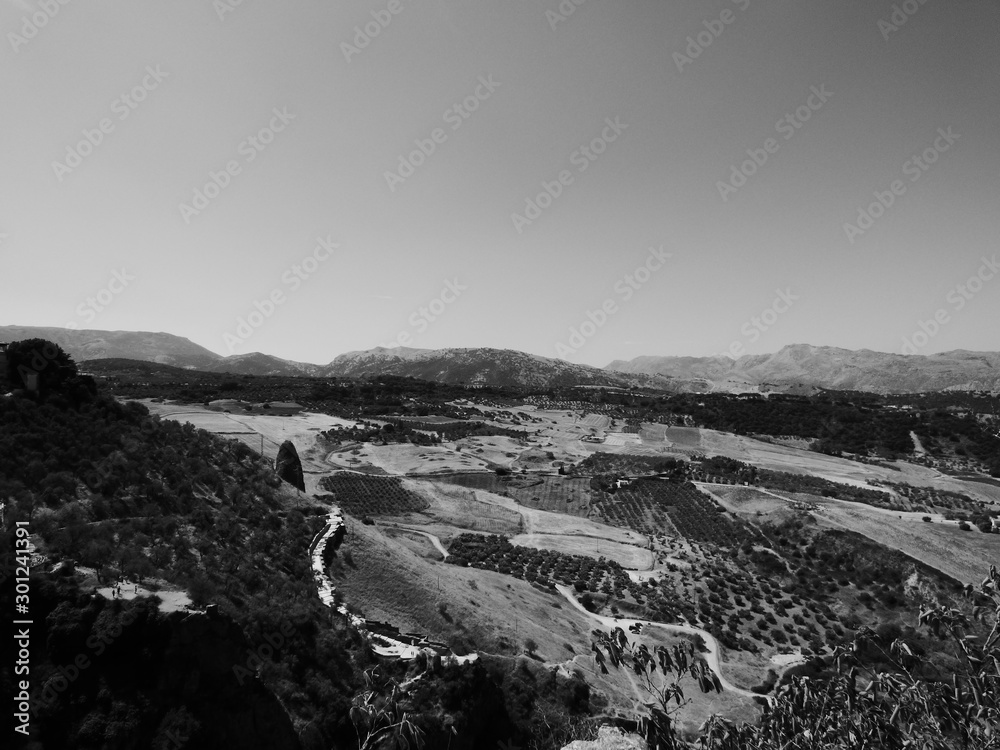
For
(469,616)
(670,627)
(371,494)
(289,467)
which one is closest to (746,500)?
(670,627)

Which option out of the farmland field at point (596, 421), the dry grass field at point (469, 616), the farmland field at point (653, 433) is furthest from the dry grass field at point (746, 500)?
the farmland field at point (596, 421)

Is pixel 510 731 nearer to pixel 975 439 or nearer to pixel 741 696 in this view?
pixel 741 696

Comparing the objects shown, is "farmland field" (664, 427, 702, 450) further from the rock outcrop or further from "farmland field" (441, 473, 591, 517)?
the rock outcrop

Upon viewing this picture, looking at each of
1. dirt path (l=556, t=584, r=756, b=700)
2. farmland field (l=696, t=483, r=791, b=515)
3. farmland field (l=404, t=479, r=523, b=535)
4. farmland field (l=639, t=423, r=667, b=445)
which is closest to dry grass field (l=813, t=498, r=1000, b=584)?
farmland field (l=696, t=483, r=791, b=515)

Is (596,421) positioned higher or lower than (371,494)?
higher

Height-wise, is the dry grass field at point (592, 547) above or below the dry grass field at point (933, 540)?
below

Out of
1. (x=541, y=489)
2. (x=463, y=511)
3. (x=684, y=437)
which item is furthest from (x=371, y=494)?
(x=684, y=437)

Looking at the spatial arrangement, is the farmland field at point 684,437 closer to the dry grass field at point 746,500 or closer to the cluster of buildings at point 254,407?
the dry grass field at point 746,500

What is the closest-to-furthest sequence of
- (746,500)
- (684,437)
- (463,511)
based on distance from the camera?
(463,511)
(746,500)
(684,437)

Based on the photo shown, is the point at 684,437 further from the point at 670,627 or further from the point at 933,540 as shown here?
the point at 670,627

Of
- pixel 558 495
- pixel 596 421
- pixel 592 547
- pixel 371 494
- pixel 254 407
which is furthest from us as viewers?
pixel 596 421

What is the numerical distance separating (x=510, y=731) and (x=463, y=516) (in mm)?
40066

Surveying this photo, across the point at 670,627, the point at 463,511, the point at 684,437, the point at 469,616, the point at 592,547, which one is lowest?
the point at 592,547

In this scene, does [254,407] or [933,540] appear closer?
[933,540]
